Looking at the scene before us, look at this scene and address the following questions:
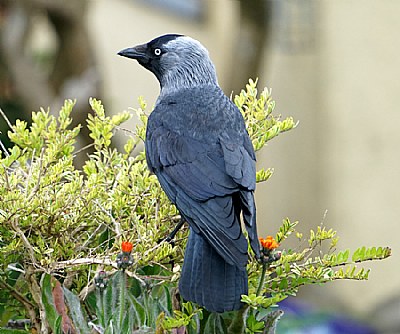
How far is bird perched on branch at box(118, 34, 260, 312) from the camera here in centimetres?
208

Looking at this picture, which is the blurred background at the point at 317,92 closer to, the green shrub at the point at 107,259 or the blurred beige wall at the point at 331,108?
the blurred beige wall at the point at 331,108

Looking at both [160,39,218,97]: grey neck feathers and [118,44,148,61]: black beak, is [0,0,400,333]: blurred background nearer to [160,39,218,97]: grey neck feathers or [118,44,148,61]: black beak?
[118,44,148,61]: black beak

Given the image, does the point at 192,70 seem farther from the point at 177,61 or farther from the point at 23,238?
the point at 23,238

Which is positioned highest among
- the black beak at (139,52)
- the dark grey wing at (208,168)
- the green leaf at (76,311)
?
the black beak at (139,52)

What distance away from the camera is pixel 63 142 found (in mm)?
2367

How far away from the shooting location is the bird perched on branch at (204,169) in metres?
2.08

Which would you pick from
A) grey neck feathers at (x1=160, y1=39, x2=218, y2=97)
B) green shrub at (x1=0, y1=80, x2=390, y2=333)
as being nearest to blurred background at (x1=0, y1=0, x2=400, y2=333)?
grey neck feathers at (x1=160, y1=39, x2=218, y2=97)

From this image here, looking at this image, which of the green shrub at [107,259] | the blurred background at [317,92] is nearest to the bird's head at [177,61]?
the green shrub at [107,259]

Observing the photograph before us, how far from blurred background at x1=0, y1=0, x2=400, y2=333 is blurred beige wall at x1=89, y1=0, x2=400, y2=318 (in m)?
0.01

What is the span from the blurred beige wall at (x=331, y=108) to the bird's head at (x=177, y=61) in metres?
4.87

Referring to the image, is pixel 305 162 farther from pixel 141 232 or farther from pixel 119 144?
pixel 141 232

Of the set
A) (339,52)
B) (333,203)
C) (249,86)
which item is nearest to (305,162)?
(333,203)

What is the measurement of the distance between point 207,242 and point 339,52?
673cm

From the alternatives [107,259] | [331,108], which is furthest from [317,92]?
[107,259]
